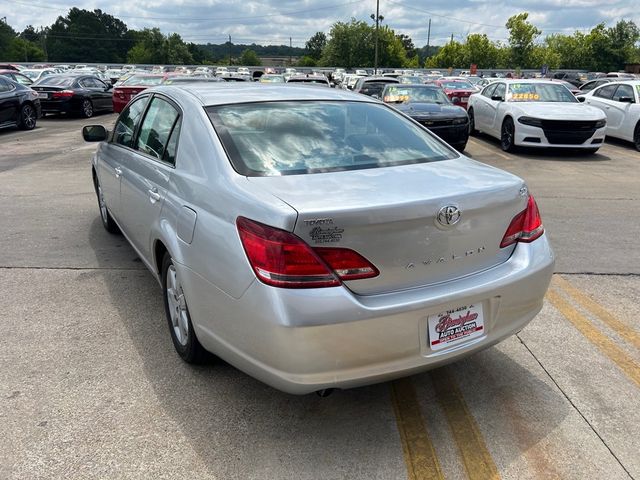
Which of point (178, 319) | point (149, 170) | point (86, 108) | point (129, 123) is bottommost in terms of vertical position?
point (86, 108)

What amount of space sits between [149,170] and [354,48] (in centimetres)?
9316

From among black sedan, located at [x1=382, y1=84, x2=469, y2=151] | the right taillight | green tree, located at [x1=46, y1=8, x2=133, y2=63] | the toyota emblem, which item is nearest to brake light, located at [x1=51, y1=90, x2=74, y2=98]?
black sedan, located at [x1=382, y1=84, x2=469, y2=151]

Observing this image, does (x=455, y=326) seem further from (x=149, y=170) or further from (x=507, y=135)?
(x=507, y=135)

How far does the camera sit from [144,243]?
12.8ft

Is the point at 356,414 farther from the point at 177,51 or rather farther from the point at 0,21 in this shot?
the point at 0,21

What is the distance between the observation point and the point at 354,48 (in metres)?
91.6

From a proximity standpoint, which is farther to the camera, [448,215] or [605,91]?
[605,91]

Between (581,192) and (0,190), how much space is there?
8.50m

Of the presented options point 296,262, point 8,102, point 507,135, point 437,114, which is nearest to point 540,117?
point 507,135

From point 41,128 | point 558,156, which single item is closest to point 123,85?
point 41,128

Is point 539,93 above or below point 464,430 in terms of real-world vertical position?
above

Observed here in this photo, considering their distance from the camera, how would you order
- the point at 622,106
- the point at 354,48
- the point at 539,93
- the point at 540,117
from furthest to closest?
the point at 354,48 < the point at 622,106 < the point at 539,93 < the point at 540,117

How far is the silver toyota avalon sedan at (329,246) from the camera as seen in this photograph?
7.81ft

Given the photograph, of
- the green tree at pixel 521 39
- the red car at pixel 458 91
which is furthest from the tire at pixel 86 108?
the green tree at pixel 521 39
